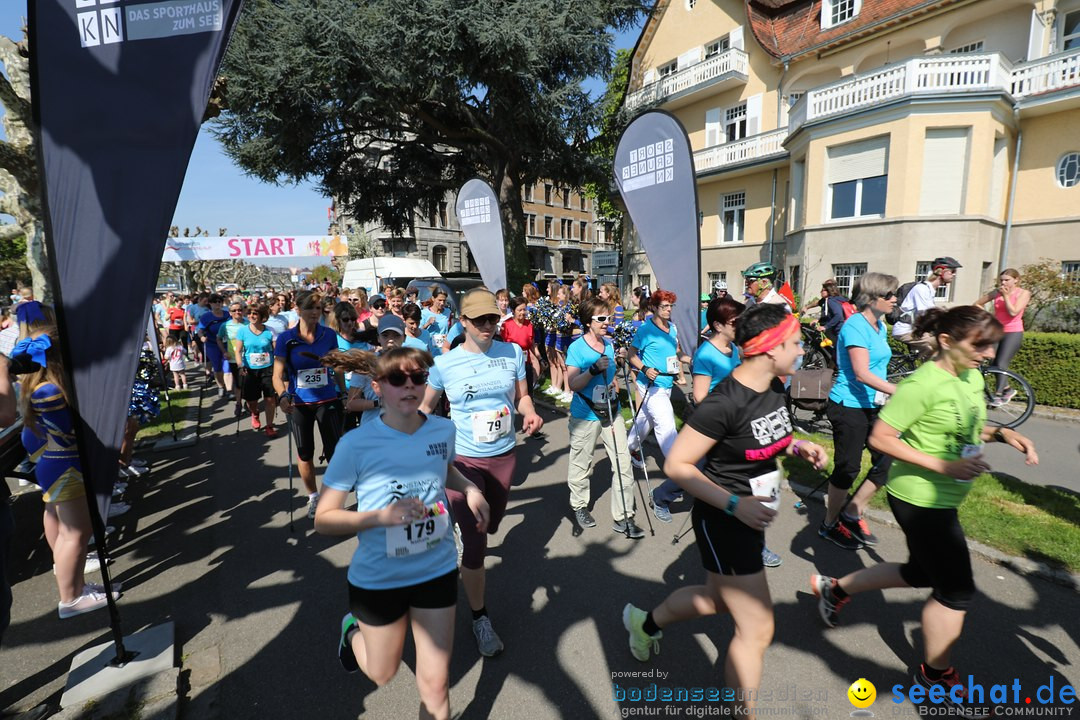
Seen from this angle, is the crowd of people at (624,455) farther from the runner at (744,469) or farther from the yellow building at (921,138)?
the yellow building at (921,138)

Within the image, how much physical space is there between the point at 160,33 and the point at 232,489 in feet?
15.4

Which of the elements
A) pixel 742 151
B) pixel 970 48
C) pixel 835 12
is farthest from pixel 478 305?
pixel 835 12

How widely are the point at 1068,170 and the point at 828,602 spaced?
19.6 m

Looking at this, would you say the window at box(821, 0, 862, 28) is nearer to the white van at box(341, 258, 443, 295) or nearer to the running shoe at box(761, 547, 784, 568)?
the white van at box(341, 258, 443, 295)

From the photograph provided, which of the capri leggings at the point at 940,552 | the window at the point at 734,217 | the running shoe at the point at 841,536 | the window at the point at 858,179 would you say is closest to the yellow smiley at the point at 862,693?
the capri leggings at the point at 940,552

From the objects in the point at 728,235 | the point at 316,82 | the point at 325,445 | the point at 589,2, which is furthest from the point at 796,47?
the point at 325,445

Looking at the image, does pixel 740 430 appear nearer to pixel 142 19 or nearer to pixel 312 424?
pixel 142 19

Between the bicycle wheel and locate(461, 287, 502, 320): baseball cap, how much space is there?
7400 millimetres

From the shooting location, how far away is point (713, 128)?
23.5 m

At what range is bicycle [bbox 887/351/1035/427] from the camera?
695cm

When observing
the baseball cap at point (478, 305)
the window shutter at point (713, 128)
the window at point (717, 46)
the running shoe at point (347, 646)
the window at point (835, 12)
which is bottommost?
the running shoe at point (347, 646)

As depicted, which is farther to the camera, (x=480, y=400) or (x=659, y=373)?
(x=659, y=373)

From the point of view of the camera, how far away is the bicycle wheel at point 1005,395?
6.84 metres

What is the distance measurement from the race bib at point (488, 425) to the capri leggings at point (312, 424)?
2.25 meters
